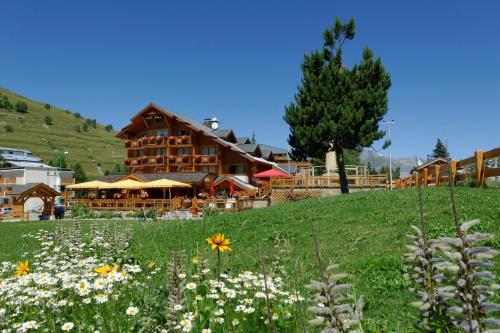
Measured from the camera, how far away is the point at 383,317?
4.35m

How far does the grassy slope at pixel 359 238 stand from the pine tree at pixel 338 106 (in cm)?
1401

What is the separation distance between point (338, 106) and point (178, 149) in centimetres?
2799

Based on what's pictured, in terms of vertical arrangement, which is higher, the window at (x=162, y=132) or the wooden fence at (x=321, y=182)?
the window at (x=162, y=132)

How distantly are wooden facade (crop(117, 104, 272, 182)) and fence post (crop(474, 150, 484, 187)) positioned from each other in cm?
3343

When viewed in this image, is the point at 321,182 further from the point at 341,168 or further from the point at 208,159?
the point at 208,159

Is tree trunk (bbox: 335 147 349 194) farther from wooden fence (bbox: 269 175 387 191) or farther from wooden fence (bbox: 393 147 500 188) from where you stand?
wooden fence (bbox: 393 147 500 188)

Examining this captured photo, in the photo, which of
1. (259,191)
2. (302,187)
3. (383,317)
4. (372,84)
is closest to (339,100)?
(372,84)

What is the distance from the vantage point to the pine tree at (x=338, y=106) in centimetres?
2864

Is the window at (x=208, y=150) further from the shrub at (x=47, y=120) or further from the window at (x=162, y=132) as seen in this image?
the shrub at (x=47, y=120)

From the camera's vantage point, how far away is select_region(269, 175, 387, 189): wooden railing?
32656 mm

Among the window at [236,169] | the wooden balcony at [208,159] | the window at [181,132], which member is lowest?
the window at [236,169]

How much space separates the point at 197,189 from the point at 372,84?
2503 centimetres

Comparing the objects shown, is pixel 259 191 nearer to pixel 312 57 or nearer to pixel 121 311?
pixel 312 57

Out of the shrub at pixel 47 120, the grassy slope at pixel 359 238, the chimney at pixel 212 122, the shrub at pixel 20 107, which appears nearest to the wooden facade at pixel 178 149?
the chimney at pixel 212 122
